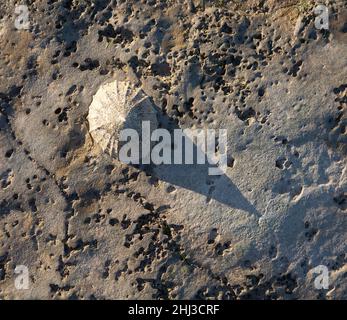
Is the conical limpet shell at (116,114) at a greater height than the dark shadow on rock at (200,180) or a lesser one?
greater

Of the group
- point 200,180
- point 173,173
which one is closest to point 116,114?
point 173,173

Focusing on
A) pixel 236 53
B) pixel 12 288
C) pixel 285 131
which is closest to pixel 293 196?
pixel 285 131

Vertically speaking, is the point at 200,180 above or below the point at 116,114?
below

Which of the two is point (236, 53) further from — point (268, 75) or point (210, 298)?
point (210, 298)

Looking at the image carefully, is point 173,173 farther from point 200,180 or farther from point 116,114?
point 116,114

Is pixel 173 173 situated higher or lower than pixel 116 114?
lower
